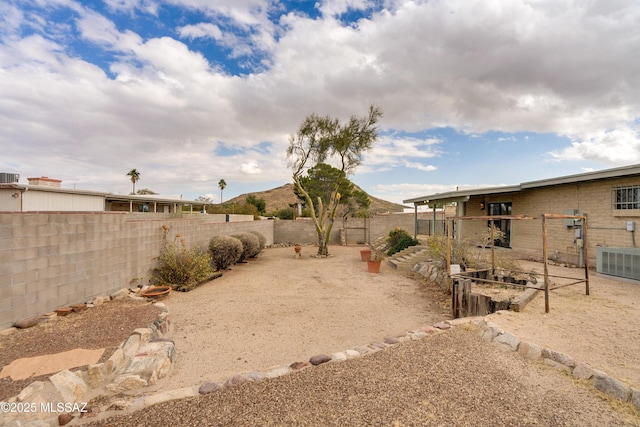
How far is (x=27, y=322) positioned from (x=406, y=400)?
5461 mm

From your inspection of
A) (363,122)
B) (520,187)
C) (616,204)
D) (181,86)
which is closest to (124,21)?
(181,86)

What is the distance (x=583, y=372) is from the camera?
297cm

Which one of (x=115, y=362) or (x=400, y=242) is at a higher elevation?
(x=400, y=242)

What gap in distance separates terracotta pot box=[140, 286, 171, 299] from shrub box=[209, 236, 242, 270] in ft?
9.31

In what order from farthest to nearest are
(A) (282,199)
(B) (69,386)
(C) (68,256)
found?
(A) (282,199), (C) (68,256), (B) (69,386)

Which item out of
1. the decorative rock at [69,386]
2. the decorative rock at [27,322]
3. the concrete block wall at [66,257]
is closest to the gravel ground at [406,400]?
the decorative rock at [69,386]

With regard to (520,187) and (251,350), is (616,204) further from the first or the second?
(251,350)

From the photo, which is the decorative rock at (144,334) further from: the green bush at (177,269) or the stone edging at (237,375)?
the green bush at (177,269)

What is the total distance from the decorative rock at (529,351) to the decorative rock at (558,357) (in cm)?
6

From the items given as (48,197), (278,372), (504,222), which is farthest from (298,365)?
(48,197)

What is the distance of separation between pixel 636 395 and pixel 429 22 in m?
9.20

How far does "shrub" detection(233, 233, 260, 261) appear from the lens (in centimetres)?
1195

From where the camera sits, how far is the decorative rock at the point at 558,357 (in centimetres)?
312

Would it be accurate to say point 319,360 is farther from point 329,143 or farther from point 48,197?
point 48,197
